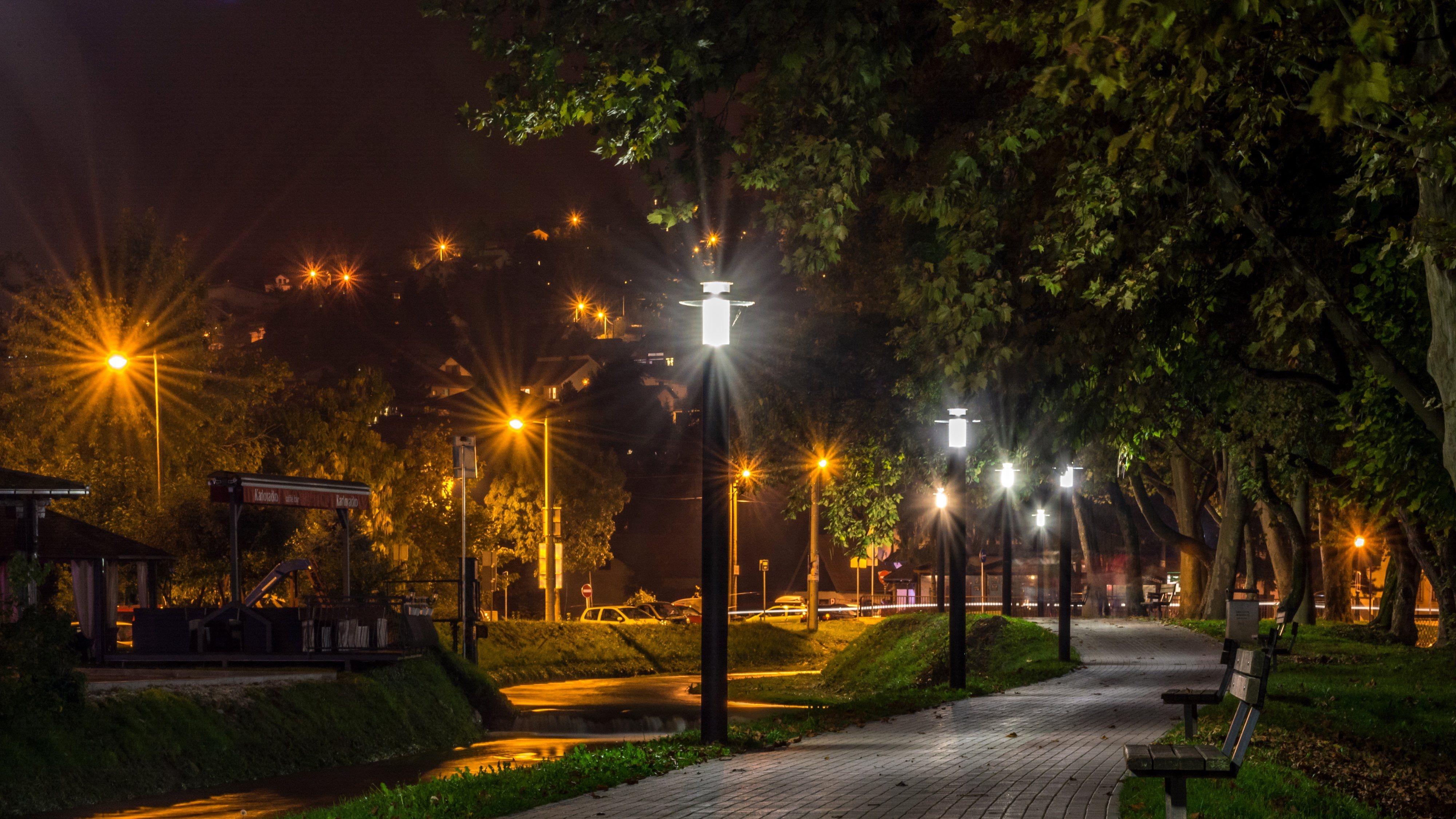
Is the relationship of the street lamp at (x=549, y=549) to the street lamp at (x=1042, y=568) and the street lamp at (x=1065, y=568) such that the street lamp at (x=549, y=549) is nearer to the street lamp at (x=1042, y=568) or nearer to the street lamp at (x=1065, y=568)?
the street lamp at (x=1042, y=568)

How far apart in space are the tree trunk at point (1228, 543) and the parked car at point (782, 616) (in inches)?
603

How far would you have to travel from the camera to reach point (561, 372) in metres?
138

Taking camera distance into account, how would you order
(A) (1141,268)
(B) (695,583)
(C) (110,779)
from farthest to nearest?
(B) (695,583), (C) (110,779), (A) (1141,268)

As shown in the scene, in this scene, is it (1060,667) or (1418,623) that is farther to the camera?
(1418,623)

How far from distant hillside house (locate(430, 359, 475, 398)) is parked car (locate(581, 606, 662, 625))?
73930 millimetres

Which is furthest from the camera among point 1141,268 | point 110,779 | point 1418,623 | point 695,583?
point 695,583

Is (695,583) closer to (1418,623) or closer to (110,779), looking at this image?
(1418,623)

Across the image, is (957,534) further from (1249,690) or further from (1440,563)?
(1440,563)

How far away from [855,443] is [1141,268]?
712 inches

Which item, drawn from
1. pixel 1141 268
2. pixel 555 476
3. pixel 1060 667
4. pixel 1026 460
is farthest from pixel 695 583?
pixel 1141 268

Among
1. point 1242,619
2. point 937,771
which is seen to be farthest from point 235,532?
point 937,771

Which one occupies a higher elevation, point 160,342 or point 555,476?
point 160,342

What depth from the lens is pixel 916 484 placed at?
38188mm

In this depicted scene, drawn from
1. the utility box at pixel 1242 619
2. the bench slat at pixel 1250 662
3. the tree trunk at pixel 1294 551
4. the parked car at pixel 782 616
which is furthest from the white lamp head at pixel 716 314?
the parked car at pixel 782 616
